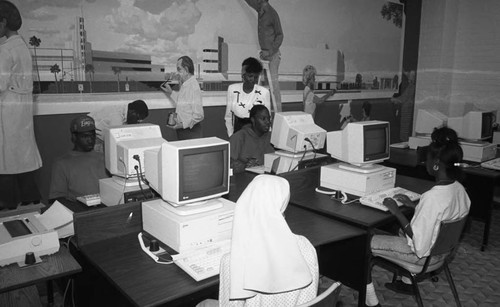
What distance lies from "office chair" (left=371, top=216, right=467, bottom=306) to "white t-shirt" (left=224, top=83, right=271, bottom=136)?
7.92 ft

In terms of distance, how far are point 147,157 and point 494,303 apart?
2494mm

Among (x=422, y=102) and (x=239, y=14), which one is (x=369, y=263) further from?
(x=422, y=102)

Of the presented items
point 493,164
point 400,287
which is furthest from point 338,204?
point 493,164

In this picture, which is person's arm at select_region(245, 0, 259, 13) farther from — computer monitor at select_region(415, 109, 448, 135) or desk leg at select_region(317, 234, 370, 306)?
desk leg at select_region(317, 234, 370, 306)

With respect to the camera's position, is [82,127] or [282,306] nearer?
[282,306]

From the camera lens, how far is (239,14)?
16.5 ft

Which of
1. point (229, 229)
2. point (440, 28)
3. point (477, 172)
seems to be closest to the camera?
point (229, 229)

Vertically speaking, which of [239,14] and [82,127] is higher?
[239,14]

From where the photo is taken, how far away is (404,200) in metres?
2.73

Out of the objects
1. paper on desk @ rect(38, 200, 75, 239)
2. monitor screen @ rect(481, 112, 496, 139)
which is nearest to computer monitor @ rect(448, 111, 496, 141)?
monitor screen @ rect(481, 112, 496, 139)

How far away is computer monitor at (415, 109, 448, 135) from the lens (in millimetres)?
4609

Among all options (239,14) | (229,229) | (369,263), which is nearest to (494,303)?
(369,263)

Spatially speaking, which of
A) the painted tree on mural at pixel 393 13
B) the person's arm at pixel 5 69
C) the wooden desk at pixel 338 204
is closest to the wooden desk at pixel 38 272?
the wooden desk at pixel 338 204

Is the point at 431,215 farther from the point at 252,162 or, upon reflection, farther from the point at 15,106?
the point at 15,106
